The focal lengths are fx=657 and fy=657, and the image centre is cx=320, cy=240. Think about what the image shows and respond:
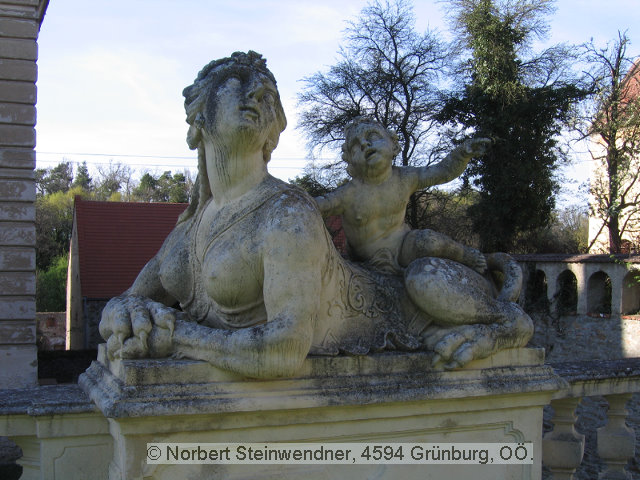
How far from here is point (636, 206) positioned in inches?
778

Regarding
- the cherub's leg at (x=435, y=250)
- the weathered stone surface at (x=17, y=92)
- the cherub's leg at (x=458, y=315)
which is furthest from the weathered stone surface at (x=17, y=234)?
the cherub's leg at (x=458, y=315)

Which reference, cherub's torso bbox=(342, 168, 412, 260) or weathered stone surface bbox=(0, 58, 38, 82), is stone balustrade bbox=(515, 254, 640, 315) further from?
cherub's torso bbox=(342, 168, 412, 260)

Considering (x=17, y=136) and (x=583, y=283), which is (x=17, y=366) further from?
(x=583, y=283)

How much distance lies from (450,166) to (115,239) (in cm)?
1575

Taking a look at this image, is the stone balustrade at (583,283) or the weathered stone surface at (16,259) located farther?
the stone balustrade at (583,283)

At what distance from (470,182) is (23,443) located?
19350 millimetres

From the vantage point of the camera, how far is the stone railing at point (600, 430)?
356 cm

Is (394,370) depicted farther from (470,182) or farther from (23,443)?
(470,182)

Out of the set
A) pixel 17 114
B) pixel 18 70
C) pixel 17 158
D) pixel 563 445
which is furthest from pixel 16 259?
pixel 563 445

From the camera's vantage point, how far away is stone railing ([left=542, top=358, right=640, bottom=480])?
11.7ft

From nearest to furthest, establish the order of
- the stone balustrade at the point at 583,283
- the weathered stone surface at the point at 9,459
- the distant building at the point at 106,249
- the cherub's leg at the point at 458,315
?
1. the cherub's leg at the point at 458,315
2. the weathered stone surface at the point at 9,459
3. the stone balustrade at the point at 583,283
4. the distant building at the point at 106,249

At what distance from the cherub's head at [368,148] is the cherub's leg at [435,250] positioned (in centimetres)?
36

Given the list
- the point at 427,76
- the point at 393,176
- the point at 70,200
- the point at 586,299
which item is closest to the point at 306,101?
the point at 427,76
